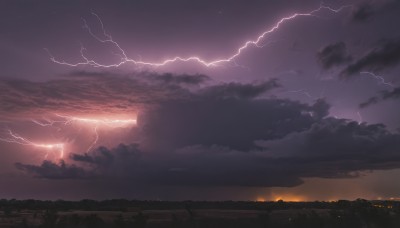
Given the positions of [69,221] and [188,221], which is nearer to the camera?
[69,221]

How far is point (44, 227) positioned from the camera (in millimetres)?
74812

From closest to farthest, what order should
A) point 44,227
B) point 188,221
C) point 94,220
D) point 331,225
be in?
1. point 44,227
2. point 94,220
3. point 331,225
4. point 188,221

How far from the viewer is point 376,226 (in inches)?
3460

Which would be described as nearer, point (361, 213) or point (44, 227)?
point (44, 227)

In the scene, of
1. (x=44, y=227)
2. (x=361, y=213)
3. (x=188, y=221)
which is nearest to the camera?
(x=44, y=227)

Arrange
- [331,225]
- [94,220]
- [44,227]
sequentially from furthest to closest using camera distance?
[331,225] < [94,220] < [44,227]

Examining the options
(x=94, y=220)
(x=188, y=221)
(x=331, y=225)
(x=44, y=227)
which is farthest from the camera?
(x=188, y=221)

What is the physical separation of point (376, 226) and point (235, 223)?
2860 cm

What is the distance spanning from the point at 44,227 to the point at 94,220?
31.7 feet

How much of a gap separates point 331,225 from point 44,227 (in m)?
53.1

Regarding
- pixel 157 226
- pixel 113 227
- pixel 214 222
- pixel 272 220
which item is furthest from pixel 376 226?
pixel 113 227

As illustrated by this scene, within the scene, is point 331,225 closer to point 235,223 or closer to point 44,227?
point 235,223

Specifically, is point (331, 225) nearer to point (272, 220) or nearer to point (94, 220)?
point (272, 220)

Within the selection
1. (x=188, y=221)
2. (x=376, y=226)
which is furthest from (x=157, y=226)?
(x=376, y=226)
